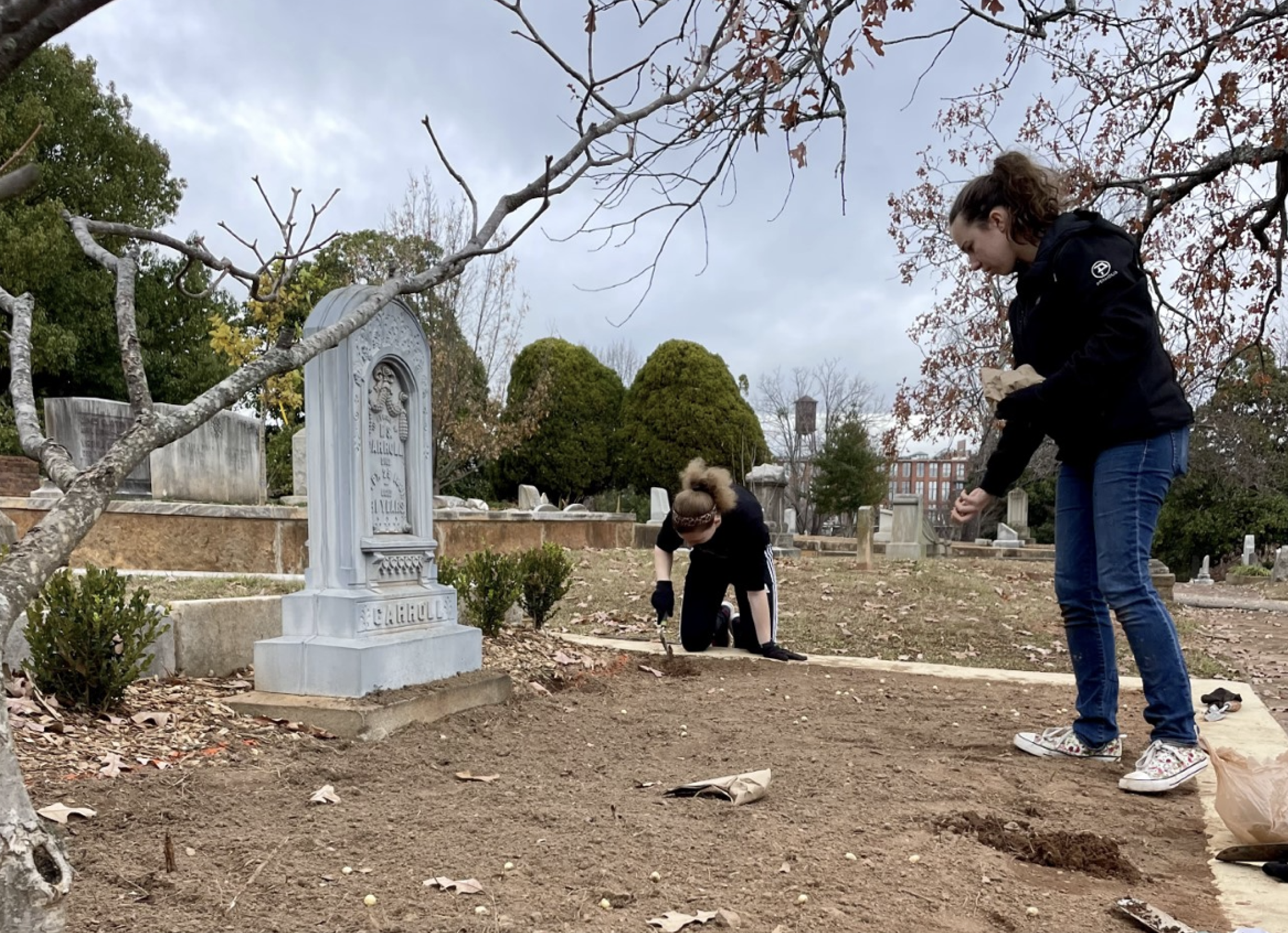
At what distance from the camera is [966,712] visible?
416 centimetres

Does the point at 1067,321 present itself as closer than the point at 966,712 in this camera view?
Yes

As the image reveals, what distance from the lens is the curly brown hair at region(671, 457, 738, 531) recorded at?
538 centimetres

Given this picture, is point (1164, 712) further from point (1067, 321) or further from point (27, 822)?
point (27, 822)

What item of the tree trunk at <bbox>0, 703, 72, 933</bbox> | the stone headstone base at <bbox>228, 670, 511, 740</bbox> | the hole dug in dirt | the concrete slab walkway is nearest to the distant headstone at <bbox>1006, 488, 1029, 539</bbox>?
the concrete slab walkway

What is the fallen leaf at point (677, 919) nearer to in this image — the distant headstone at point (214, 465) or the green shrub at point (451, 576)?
the green shrub at point (451, 576)

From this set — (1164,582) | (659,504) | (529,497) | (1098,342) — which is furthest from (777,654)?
(659,504)

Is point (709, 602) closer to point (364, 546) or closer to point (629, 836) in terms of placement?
point (364, 546)

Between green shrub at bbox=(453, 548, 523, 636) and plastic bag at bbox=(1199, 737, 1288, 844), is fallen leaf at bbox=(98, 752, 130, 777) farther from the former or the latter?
plastic bag at bbox=(1199, 737, 1288, 844)

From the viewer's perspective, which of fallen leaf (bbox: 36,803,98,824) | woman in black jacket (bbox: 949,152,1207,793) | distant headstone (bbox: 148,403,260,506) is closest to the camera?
fallen leaf (bbox: 36,803,98,824)

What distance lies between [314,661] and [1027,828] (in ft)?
8.80

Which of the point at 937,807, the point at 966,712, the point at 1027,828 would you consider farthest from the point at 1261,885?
the point at 966,712

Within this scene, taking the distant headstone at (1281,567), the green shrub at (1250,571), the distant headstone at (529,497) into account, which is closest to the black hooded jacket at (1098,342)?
the distant headstone at (529,497)

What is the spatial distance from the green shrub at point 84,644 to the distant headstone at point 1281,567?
20.3 metres

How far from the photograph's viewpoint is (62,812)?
2.31 meters
